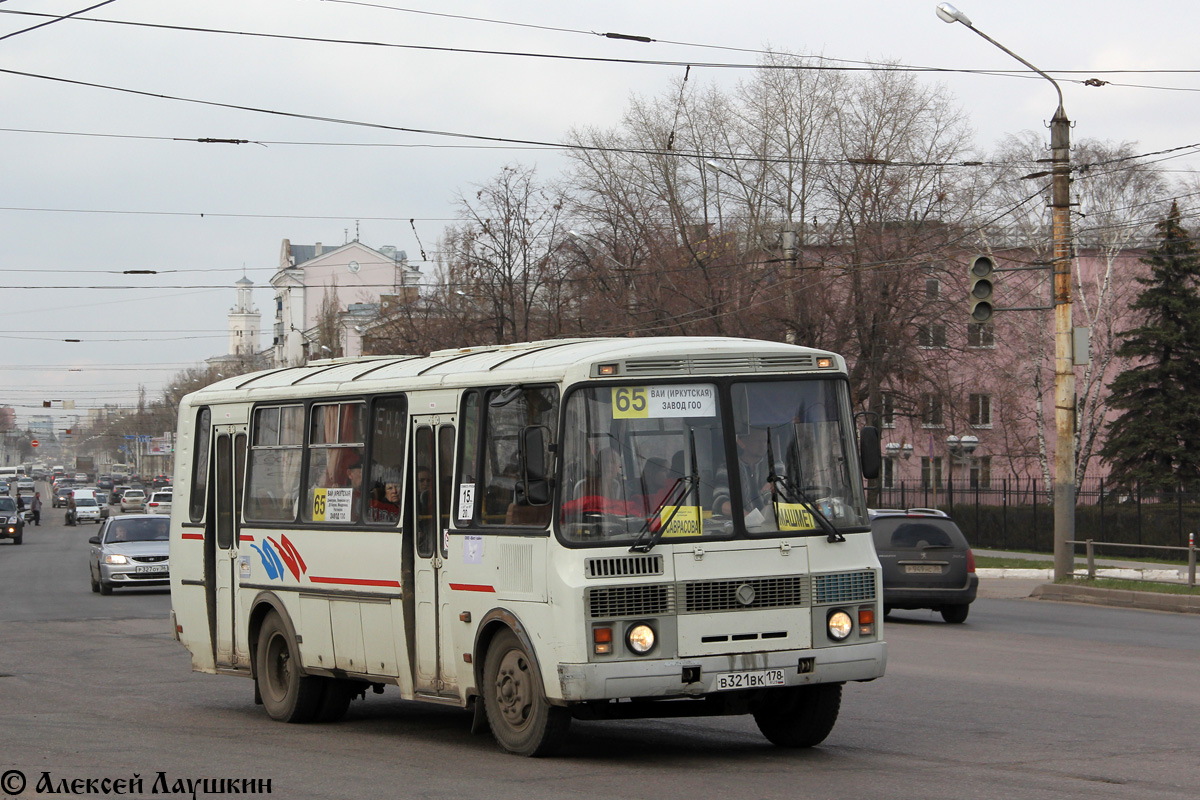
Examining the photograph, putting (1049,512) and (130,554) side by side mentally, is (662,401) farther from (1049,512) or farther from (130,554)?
(1049,512)

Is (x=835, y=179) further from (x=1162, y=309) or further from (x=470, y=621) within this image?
(x=470, y=621)

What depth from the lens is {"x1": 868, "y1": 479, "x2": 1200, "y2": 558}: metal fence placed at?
1452 inches

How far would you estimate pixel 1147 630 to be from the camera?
20125 mm

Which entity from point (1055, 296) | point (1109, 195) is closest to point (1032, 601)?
point (1055, 296)

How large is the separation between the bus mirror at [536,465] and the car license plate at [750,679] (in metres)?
1.46

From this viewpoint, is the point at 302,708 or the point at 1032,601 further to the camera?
the point at 1032,601

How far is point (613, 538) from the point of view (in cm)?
872

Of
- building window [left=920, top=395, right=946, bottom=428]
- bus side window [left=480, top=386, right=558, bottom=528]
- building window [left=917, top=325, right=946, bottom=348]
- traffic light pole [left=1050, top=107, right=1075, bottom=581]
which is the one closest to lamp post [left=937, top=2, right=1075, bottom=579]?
traffic light pole [left=1050, top=107, right=1075, bottom=581]

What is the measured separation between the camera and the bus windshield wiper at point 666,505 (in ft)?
28.5

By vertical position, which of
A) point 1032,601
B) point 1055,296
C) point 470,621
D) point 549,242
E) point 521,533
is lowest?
point 1032,601

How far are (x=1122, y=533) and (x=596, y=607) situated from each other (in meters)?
32.5

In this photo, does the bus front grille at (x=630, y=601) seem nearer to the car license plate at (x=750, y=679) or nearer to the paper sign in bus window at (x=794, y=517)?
the car license plate at (x=750, y=679)

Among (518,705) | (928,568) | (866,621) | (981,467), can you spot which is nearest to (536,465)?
(518,705)

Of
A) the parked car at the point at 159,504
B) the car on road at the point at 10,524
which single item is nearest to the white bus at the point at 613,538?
the car on road at the point at 10,524
